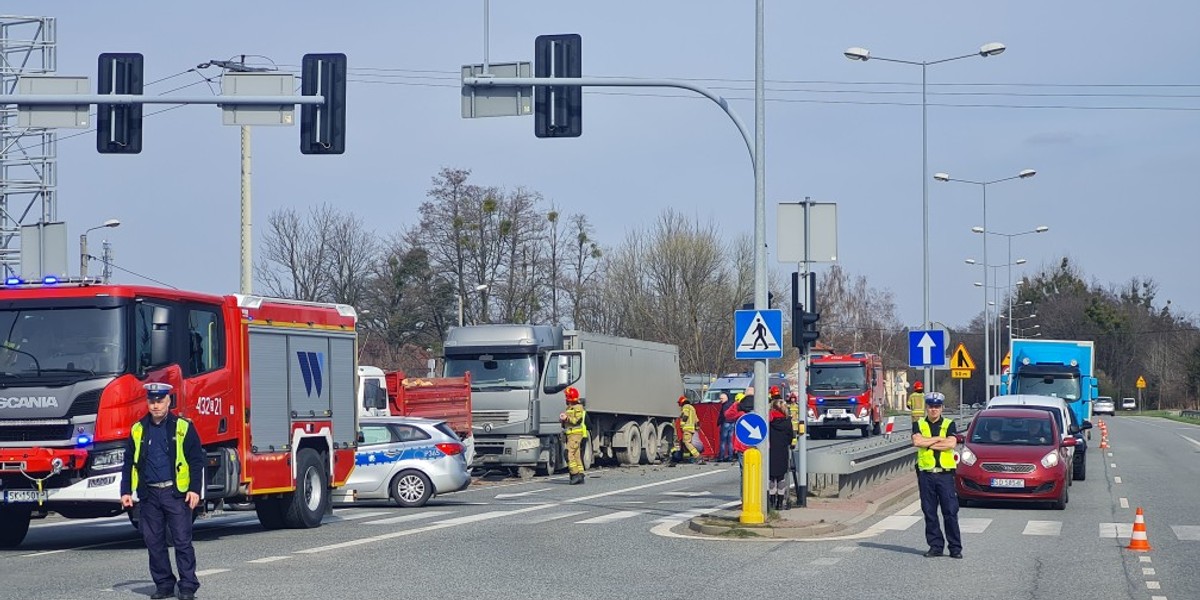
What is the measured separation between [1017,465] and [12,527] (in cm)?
1417

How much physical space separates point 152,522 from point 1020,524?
40.8 feet

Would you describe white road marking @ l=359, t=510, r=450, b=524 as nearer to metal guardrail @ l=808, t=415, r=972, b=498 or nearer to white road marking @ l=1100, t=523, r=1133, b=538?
metal guardrail @ l=808, t=415, r=972, b=498

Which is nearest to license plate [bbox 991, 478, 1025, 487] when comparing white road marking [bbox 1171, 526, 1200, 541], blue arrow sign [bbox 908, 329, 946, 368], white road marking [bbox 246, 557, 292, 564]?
white road marking [bbox 1171, 526, 1200, 541]

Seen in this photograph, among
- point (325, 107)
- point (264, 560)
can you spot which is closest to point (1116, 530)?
point (264, 560)

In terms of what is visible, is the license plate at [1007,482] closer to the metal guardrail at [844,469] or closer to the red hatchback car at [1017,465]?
the red hatchback car at [1017,465]

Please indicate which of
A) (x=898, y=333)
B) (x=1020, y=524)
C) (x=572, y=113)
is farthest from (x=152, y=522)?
(x=898, y=333)

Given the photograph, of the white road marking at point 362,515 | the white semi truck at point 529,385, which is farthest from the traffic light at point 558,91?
the white semi truck at point 529,385

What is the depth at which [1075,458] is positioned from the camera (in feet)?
96.9

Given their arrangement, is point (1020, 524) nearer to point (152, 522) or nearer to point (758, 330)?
point (758, 330)

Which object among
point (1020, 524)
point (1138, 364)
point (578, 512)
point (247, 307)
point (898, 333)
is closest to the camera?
point (247, 307)

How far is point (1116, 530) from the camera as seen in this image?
19.1 m

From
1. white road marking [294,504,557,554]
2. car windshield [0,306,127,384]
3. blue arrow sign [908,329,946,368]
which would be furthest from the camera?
blue arrow sign [908,329,946,368]

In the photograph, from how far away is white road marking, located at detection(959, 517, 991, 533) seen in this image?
62.8 ft

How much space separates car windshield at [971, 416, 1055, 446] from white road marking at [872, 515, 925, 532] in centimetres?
304
